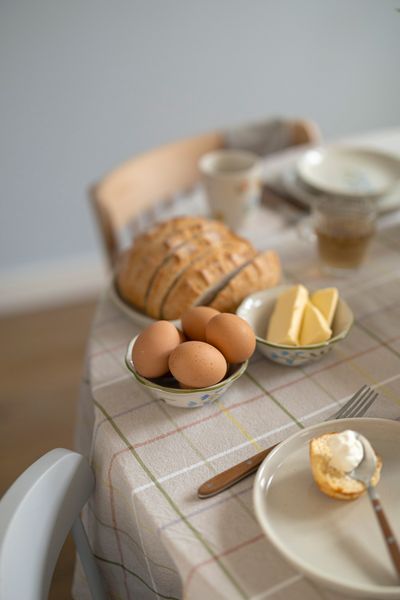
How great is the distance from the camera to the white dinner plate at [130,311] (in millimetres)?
1001

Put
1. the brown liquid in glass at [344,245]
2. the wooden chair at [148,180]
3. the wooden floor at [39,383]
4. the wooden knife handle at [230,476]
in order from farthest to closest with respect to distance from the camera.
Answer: the wooden floor at [39,383] → the wooden chair at [148,180] → the brown liquid in glass at [344,245] → the wooden knife handle at [230,476]

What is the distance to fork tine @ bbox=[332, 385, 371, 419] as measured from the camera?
2.66ft

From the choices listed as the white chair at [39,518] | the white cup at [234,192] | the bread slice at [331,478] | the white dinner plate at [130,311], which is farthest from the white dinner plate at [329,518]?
the white cup at [234,192]

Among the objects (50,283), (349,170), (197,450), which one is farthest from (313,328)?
(50,283)

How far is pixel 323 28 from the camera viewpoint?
89.6 inches

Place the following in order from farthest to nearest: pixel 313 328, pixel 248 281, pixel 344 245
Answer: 1. pixel 344 245
2. pixel 248 281
3. pixel 313 328

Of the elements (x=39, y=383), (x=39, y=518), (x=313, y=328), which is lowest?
(x=39, y=383)

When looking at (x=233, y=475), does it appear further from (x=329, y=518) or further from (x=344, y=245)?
(x=344, y=245)

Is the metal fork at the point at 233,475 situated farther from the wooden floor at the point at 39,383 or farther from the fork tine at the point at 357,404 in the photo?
the wooden floor at the point at 39,383

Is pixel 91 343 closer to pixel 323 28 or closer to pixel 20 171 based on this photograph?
pixel 20 171

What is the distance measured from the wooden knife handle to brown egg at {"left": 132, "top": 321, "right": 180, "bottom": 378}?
0.16 metres

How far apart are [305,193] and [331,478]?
79 cm

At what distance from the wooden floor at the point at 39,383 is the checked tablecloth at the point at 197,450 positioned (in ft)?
2.53

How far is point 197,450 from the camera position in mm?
777
